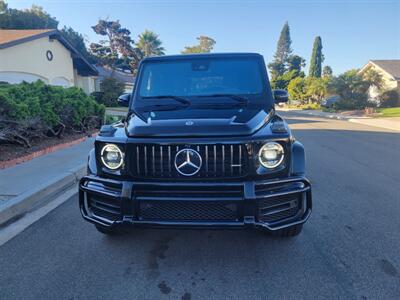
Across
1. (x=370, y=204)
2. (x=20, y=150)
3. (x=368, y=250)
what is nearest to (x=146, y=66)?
(x=368, y=250)

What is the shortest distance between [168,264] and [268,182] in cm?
124

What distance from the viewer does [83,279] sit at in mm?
2797

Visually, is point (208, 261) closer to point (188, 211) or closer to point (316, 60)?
point (188, 211)

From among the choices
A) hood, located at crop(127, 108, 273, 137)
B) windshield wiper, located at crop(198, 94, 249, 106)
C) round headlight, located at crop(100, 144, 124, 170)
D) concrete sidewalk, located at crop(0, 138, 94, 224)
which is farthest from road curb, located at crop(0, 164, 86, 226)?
windshield wiper, located at crop(198, 94, 249, 106)

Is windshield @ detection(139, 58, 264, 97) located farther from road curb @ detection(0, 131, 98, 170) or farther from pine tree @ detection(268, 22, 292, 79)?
pine tree @ detection(268, 22, 292, 79)

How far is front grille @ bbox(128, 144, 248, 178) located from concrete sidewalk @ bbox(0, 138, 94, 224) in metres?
2.47

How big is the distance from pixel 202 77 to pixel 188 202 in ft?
6.01

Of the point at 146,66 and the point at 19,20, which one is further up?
the point at 19,20

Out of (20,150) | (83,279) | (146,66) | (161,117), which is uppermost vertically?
(146,66)

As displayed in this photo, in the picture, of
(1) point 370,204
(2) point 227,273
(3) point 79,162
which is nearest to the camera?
(2) point 227,273

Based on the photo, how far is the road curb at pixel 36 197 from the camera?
4.20 metres

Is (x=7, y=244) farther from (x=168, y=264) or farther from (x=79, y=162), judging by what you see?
(x=79, y=162)

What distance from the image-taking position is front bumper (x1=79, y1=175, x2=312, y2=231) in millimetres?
2619

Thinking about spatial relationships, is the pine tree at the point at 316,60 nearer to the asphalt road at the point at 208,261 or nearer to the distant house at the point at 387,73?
the distant house at the point at 387,73
